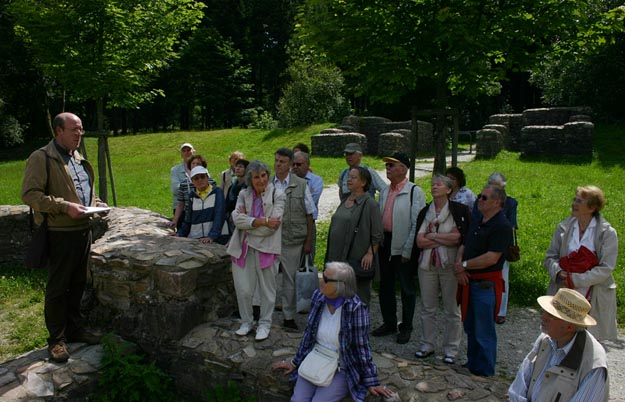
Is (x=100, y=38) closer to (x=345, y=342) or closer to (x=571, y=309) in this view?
(x=345, y=342)

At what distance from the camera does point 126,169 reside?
869 inches

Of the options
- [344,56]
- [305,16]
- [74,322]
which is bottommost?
[74,322]

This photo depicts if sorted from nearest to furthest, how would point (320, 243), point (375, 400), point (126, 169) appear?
point (375, 400) < point (320, 243) < point (126, 169)

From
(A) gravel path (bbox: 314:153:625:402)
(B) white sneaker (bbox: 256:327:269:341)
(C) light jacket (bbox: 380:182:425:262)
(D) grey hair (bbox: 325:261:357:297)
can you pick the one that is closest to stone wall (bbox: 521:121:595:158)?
(A) gravel path (bbox: 314:153:625:402)

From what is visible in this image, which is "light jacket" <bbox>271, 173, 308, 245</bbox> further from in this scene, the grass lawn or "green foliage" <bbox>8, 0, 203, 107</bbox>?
"green foliage" <bbox>8, 0, 203, 107</bbox>

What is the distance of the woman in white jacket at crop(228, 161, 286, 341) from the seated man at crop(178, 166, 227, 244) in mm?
1066

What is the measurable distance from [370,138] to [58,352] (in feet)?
69.7

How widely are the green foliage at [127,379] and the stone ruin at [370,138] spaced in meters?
16.1

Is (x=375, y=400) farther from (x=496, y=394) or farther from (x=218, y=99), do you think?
(x=218, y=99)

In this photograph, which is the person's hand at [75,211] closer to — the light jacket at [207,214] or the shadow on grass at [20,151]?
the light jacket at [207,214]

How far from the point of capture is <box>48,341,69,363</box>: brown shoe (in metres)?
4.71

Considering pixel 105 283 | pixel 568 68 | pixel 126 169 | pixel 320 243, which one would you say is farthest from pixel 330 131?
pixel 105 283

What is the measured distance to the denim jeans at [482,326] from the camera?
469cm

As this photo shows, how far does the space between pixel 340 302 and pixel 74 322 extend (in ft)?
9.24
